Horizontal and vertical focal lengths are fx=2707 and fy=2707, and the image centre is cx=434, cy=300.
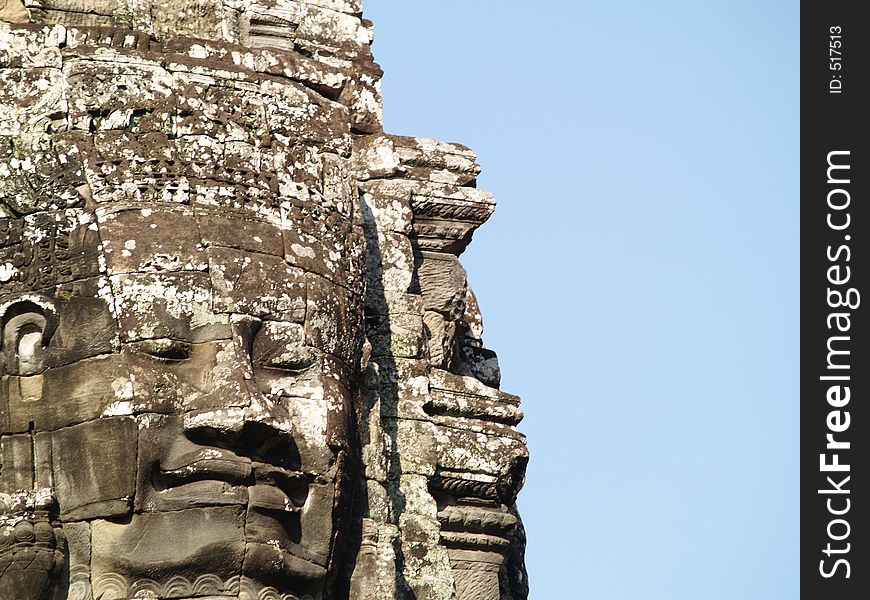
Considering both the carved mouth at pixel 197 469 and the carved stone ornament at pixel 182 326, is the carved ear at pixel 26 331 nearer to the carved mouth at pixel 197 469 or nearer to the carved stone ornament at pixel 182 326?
the carved stone ornament at pixel 182 326

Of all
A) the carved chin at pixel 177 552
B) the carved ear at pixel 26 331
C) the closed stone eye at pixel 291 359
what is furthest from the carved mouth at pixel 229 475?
the carved ear at pixel 26 331

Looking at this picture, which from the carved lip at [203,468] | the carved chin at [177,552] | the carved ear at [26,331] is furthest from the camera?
the carved ear at [26,331]

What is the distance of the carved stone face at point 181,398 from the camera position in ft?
51.0

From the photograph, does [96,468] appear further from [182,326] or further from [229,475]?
[182,326]

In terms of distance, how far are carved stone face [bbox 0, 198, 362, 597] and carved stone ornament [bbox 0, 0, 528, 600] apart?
13 mm

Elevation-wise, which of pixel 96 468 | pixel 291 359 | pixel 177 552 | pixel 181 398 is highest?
pixel 291 359

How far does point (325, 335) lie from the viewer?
16484mm

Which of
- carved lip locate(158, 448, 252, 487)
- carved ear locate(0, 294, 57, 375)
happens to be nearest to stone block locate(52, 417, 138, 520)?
carved lip locate(158, 448, 252, 487)

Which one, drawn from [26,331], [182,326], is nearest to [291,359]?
[182,326]

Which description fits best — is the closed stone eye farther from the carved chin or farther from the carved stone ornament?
the carved chin

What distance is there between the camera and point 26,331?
1599 centimetres

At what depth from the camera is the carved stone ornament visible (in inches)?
613

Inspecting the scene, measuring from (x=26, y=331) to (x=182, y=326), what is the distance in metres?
0.93

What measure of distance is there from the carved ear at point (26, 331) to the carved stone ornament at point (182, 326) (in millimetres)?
12
